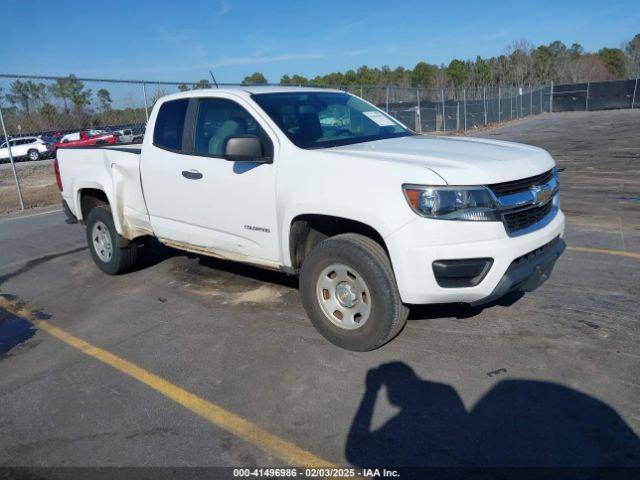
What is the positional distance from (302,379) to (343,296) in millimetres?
664

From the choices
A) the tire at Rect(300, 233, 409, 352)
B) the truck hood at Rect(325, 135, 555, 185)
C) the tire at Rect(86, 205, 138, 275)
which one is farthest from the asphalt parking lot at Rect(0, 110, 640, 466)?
the truck hood at Rect(325, 135, 555, 185)

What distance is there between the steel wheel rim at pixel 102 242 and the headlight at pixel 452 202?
398 cm

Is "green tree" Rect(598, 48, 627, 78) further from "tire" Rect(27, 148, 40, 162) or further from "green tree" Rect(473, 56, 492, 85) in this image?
"tire" Rect(27, 148, 40, 162)

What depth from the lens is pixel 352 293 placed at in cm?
376

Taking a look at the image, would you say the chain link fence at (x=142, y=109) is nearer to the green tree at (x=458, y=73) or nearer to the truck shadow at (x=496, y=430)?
the truck shadow at (x=496, y=430)

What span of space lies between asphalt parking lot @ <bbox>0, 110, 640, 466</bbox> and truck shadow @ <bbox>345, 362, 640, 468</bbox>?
0.01m

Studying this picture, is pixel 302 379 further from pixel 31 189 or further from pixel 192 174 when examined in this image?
pixel 31 189

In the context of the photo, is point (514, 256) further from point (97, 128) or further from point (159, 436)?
point (97, 128)

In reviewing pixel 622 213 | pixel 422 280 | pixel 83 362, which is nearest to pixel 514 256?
pixel 422 280

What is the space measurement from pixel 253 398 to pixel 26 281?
4221 millimetres

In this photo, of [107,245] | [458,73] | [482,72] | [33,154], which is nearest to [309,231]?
[107,245]

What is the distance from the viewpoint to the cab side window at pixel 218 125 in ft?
14.4

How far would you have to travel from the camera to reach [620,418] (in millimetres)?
2879

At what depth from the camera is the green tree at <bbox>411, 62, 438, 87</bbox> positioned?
3875 inches
